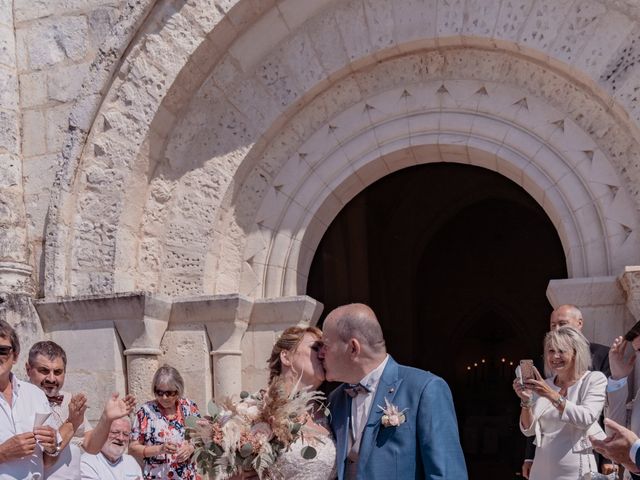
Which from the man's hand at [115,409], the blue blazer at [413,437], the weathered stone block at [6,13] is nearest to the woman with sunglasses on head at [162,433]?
the man's hand at [115,409]

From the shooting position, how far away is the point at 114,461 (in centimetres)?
452

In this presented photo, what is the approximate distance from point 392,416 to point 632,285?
2.68 metres

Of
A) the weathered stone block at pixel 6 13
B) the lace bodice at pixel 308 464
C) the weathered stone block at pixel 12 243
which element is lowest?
the lace bodice at pixel 308 464

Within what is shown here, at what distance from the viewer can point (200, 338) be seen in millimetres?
6027

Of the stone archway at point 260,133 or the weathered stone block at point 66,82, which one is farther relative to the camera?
the weathered stone block at point 66,82

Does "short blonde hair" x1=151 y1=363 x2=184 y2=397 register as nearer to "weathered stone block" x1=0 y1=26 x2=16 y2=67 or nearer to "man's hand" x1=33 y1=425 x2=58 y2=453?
"man's hand" x1=33 y1=425 x2=58 y2=453

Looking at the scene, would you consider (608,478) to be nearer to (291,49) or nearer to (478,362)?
(291,49)

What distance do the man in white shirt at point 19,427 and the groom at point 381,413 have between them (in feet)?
4.48

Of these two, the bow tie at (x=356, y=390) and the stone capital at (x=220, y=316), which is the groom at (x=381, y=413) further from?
the stone capital at (x=220, y=316)

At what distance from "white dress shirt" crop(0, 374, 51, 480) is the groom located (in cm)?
→ 150

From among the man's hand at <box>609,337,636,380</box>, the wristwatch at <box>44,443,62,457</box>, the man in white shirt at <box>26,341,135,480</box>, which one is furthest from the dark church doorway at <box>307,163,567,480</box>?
the wristwatch at <box>44,443,62,457</box>

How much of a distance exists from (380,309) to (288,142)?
4688 mm

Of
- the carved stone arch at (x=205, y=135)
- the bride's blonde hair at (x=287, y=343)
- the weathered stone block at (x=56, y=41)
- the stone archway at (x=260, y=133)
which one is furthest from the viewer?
the weathered stone block at (x=56, y=41)

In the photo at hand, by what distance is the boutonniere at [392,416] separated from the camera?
110 inches
